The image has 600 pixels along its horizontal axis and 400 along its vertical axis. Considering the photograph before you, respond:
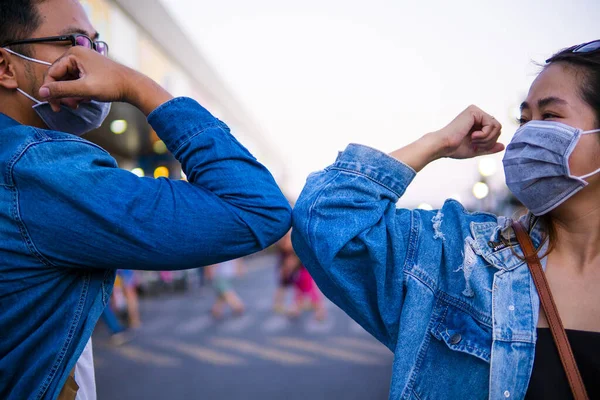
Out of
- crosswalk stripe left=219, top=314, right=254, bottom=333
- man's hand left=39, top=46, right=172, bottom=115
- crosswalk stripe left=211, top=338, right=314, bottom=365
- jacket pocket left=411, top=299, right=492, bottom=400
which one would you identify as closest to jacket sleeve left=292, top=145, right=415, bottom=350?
jacket pocket left=411, top=299, right=492, bottom=400

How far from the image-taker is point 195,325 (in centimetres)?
884

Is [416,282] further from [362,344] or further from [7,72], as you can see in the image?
[362,344]

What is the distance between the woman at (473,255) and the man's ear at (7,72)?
0.89 m

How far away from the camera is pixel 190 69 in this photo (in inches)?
430

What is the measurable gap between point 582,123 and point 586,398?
0.84 meters

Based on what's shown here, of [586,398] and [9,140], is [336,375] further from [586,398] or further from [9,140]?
[9,140]

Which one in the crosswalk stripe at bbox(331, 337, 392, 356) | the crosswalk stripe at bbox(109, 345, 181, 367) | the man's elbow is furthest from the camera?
the crosswalk stripe at bbox(331, 337, 392, 356)

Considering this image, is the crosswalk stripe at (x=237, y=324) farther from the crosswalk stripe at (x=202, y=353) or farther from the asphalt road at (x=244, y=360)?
the crosswalk stripe at (x=202, y=353)

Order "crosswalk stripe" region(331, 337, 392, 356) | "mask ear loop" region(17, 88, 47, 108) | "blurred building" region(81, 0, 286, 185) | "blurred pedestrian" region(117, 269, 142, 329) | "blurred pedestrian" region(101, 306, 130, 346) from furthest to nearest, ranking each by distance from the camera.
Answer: "blurred pedestrian" region(117, 269, 142, 329), "blurred pedestrian" region(101, 306, 130, 346), "crosswalk stripe" region(331, 337, 392, 356), "blurred building" region(81, 0, 286, 185), "mask ear loop" region(17, 88, 47, 108)

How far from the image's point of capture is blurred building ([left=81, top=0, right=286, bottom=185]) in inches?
266

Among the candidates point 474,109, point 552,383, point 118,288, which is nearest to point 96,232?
point 474,109

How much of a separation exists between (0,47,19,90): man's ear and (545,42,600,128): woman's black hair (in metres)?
1.75

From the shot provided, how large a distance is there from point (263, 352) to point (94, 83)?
19.9ft

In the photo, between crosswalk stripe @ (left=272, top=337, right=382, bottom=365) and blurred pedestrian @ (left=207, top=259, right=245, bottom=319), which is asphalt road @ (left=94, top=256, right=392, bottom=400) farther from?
blurred pedestrian @ (left=207, top=259, right=245, bottom=319)
